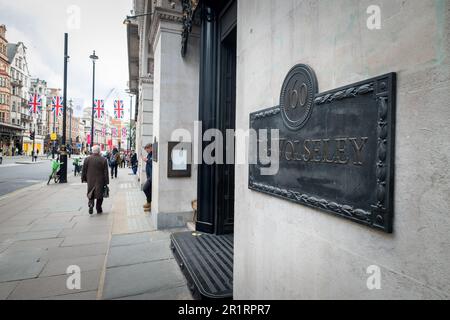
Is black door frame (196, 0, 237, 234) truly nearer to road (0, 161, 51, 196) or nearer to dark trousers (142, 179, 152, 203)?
dark trousers (142, 179, 152, 203)

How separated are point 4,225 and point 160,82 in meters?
5.47

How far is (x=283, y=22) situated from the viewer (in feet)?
7.04

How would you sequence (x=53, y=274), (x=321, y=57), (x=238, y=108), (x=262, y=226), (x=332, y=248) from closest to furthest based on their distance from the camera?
(x=332, y=248), (x=321, y=57), (x=262, y=226), (x=238, y=108), (x=53, y=274)

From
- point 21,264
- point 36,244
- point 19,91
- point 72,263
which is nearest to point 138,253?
point 72,263

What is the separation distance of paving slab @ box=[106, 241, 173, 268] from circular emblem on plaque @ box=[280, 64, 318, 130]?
390cm

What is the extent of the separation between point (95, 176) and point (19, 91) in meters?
70.8

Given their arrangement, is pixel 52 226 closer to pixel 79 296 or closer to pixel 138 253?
pixel 138 253

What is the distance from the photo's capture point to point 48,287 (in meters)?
3.69

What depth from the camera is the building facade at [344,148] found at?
113 centimetres

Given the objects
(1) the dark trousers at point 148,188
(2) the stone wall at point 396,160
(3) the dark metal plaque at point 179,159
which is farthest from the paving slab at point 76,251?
(2) the stone wall at point 396,160

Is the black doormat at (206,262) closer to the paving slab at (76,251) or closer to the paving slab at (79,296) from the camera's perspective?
the paving slab at (79,296)

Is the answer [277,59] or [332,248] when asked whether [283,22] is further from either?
[332,248]

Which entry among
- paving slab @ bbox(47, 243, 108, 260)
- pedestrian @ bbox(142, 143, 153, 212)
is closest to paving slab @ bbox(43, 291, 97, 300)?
paving slab @ bbox(47, 243, 108, 260)
